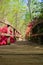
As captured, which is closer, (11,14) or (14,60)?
(14,60)

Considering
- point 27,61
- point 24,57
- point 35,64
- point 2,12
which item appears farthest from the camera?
point 2,12

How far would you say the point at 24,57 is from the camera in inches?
86.0

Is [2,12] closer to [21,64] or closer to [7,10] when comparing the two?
[7,10]

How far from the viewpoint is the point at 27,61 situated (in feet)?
6.55

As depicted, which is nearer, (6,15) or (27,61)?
(27,61)

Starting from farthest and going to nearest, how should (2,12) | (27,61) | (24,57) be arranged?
(2,12)
(24,57)
(27,61)

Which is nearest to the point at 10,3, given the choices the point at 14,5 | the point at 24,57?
the point at 14,5

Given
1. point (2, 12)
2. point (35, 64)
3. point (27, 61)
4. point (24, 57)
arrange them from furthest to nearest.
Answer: point (2, 12)
point (24, 57)
point (27, 61)
point (35, 64)

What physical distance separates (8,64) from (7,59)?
0.20 meters

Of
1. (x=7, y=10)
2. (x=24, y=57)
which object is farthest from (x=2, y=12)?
(x=24, y=57)

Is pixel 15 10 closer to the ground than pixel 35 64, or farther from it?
farther from it

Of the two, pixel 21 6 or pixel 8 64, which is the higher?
pixel 21 6

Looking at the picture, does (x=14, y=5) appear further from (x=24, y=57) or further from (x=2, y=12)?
(x=24, y=57)

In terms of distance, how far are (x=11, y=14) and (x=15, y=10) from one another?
27.1 inches
